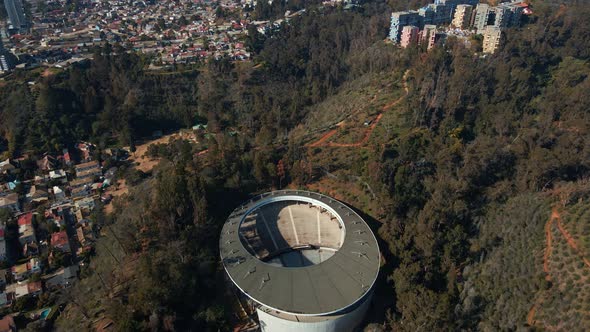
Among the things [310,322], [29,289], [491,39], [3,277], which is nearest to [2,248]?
[3,277]

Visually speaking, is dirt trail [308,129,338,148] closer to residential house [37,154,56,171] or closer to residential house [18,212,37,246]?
residential house [18,212,37,246]

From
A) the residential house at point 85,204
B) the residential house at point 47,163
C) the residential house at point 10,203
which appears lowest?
the residential house at point 85,204

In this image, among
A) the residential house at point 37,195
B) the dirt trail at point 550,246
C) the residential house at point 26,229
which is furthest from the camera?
the residential house at point 37,195

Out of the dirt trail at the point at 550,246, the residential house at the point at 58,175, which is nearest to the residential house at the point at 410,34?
the dirt trail at the point at 550,246

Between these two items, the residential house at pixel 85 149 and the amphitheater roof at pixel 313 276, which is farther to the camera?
the residential house at pixel 85 149

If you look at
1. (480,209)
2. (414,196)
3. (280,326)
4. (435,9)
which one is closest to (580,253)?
(480,209)

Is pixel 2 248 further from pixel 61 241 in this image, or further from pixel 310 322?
pixel 310 322

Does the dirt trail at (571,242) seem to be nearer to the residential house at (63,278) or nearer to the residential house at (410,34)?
the residential house at (63,278)
